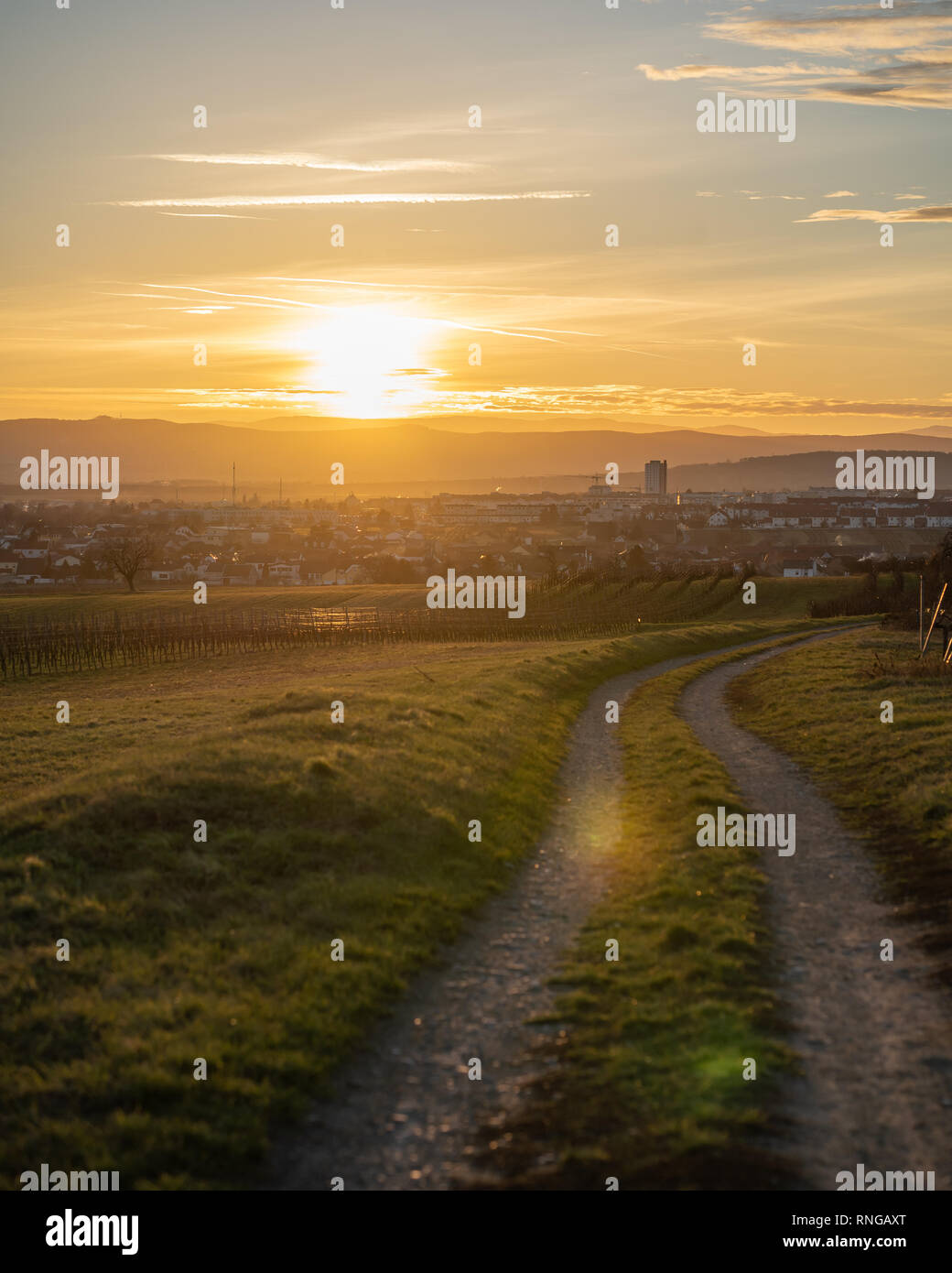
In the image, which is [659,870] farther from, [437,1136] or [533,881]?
[437,1136]

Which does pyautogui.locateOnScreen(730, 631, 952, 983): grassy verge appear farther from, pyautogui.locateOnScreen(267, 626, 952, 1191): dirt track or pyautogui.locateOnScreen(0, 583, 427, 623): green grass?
pyautogui.locateOnScreen(0, 583, 427, 623): green grass

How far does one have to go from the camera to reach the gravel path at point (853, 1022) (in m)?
7.61

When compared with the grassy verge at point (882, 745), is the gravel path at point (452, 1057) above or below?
below

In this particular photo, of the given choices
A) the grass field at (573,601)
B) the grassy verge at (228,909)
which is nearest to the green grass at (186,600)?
the grass field at (573,601)

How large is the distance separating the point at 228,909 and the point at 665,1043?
550 centimetres

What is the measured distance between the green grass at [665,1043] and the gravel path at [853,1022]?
11.0 inches

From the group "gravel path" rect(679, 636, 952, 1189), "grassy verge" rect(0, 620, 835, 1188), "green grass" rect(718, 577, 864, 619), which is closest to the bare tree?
"green grass" rect(718, 577, 864, 619)

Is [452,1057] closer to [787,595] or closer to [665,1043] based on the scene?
[665,1043]

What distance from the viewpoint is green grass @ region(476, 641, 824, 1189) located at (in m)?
7.46

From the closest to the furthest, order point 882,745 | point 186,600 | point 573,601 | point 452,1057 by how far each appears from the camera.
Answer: point 452,1057 < point 882,745 < point 573,601 < point 186,600

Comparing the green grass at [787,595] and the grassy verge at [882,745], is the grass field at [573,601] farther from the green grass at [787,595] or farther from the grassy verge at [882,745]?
the grassy verge at [882,745]

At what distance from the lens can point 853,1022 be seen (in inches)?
380

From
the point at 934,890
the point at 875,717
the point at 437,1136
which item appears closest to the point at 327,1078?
the point at 437,1136

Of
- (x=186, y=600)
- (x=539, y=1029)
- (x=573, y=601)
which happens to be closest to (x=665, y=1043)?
(x=539, y=1029)
